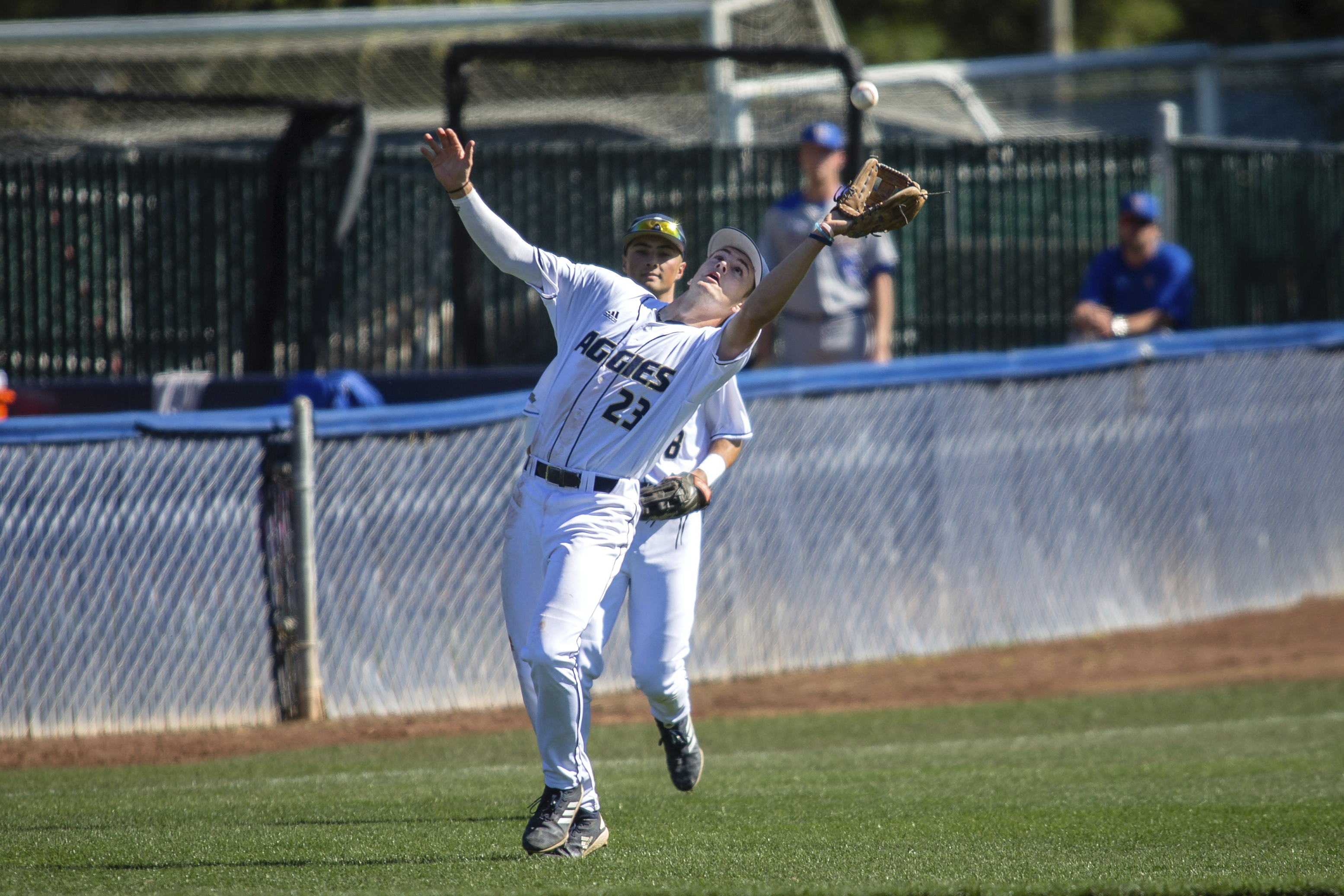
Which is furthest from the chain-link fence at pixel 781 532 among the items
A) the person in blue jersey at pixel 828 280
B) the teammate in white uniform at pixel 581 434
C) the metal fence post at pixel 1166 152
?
the teammate in white uniform at pixel 581 434

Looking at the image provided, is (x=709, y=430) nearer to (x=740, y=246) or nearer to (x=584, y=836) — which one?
(x=740, y=246)

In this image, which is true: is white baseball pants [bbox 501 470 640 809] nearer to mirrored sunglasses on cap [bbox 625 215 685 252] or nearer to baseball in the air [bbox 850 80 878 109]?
mirrored sunglasses on cap [bbox 625 215 685 252]

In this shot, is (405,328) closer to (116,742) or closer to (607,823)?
(116,742)

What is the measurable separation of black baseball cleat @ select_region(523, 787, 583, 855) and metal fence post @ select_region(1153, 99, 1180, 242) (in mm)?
8158

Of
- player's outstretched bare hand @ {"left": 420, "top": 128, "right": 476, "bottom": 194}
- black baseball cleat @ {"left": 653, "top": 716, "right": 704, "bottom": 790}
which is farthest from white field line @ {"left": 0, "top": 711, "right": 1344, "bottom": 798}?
player's outstretched bare hand @ {"left": 420, "top": 128, "right": 476, "bottom": 194}

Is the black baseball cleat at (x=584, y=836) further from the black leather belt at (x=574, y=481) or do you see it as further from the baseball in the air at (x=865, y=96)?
the baseball in the air at (x=865, y=96)

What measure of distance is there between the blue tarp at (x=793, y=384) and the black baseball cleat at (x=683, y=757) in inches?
96.4

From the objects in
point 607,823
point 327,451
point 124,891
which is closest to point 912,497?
point 327,451

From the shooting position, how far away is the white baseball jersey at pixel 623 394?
489 cm

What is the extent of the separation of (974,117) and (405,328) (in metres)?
6.21

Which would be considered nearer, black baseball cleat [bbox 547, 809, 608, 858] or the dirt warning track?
black baseball cleat [bbox 547, 809, 608, 858]

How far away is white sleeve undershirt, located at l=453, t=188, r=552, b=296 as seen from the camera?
5.10 m

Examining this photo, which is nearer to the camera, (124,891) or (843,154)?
(124,891)

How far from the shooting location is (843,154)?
1021 centimetres
